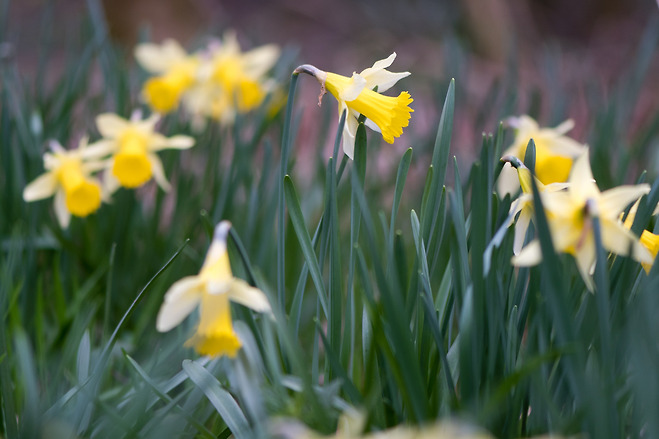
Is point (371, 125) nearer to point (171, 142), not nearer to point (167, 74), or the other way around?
point (171, 142)

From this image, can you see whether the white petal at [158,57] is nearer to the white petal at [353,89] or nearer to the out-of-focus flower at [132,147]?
the out-of-focus flower at [132,147]

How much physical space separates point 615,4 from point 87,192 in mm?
8557

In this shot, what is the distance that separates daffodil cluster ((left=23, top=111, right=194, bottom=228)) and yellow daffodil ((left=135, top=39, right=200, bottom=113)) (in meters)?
0.51

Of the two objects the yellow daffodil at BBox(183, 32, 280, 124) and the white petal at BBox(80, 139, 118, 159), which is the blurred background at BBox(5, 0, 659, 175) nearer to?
the yellow daffodil at BBox(183, 32, 280, 124)

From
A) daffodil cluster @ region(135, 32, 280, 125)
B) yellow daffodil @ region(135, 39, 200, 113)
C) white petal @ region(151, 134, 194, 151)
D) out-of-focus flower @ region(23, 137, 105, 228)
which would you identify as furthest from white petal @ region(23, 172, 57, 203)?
daffodil cluster @ region(135, 32, 280, 125)

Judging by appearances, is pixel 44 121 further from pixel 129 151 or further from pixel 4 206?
pixel 129 151

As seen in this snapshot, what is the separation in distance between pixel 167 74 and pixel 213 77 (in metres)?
0.19

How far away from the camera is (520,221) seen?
3.28 feet

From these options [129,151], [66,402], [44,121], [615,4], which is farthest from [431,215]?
[615,4]

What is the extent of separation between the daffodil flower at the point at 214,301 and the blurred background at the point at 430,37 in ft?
5.48

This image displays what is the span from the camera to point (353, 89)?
105cm

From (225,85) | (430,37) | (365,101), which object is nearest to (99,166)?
(225,85)

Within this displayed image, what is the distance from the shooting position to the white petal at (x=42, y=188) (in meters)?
1.66

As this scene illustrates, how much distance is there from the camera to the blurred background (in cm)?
339
